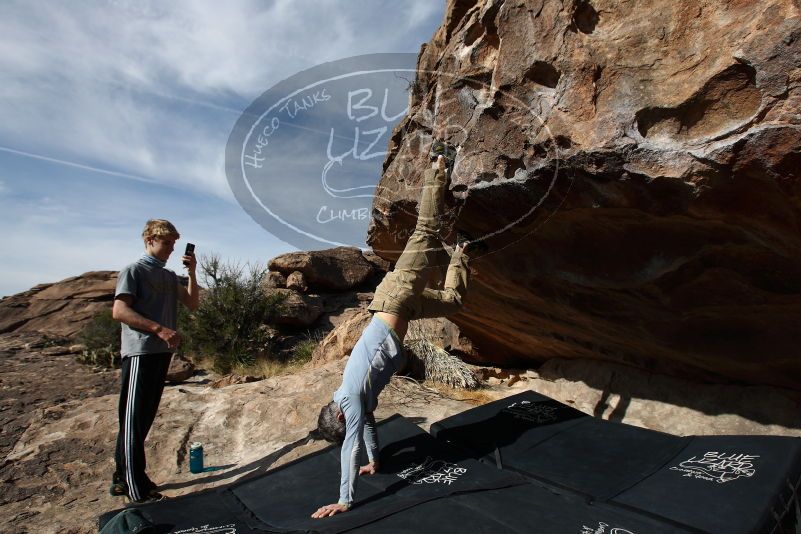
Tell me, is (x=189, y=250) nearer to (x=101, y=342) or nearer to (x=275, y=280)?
(x=101, y=342)

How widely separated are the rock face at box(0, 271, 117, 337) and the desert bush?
1738mm

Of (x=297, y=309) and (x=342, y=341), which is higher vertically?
(x=297, y=309)

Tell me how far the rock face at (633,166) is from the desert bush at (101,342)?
7.44 metres

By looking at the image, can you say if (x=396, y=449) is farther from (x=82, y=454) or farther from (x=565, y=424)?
(x=82, y=454)

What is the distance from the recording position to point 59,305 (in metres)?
14.5

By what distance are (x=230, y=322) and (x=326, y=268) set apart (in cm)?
404

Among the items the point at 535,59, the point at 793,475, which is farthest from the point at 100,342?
the point at 793,475

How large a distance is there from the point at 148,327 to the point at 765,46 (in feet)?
11.7

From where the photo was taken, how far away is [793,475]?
9.51ft
